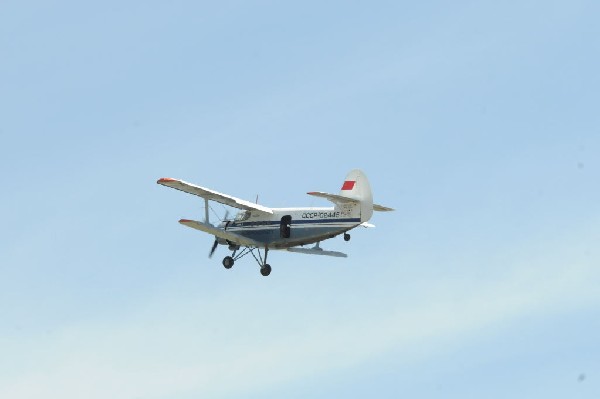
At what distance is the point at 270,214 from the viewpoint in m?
100

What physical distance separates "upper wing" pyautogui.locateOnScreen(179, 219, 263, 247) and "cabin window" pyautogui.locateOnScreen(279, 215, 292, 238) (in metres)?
1.20

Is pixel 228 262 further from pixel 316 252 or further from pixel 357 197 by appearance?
pixel 357 197

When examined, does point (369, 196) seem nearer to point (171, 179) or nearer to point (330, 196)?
point (330, 196)

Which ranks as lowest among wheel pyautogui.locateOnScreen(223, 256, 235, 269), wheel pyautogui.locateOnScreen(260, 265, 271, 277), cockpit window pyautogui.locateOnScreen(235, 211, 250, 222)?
wheel pyautogui.locateOnScreen(260, 265, 271, 277)

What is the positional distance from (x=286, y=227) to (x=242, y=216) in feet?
8.24

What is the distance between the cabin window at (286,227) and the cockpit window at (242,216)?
6.31ft

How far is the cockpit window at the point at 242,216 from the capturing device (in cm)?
10112

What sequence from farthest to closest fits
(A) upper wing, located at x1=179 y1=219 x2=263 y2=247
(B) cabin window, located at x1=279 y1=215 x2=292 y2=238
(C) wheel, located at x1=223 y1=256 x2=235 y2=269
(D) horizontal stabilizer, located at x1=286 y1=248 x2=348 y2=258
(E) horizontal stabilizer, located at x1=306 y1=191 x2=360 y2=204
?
(C) wheel, located at x1=223 y1=256 x2=235 y2=269
(D) horizontal stabilizer, located at x1=286 y1=248 x2=348 y2=258
(A) upper wing, located at x1=179 y1=219 x2=263 y2=247
(B) cabin window, located at x1=279 y1=215 x2=292 y2=238
(E) horizontal stabilizer, located at x1=306 y1=191 x2=360 y2=204

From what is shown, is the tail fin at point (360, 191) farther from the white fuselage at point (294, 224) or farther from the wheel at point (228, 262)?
the wheel at point (228, 262)

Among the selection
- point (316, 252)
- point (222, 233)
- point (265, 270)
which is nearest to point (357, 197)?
point (316, 252)

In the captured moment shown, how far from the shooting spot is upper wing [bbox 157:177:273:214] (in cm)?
10000

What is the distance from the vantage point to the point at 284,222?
99.9m

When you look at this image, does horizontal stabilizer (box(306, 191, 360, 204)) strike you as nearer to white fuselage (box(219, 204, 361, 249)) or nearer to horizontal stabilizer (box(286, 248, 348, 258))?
white fuselage (box(219, 204, 361, 249))

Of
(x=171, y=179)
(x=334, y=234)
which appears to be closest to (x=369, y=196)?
(x=334, y=234)
